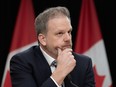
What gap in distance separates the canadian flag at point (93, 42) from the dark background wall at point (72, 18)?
0.40ft

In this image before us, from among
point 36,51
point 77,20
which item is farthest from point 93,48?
point 36,51

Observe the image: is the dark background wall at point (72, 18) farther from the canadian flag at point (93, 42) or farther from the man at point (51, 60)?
the man at point (51, 60)

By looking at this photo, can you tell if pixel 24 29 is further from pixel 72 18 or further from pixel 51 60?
pixel 51 60

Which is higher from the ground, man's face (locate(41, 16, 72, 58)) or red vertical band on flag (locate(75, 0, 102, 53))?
man's face (locate(41, 16, 72, 58))

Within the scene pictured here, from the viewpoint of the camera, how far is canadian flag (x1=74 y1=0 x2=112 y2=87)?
414 cm

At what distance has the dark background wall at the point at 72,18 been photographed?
425 centimetres

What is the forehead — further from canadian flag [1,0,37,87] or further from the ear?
canadian flag [1,0,37,87]

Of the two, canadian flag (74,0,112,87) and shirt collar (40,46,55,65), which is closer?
shirt collar (40,46,55,65)

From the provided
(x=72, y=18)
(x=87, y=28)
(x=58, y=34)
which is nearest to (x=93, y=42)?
(x=87, y=28)

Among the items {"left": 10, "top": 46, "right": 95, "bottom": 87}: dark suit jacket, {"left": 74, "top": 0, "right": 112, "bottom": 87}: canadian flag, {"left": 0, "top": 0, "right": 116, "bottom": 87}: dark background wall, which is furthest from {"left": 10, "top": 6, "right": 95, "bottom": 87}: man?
{"left": 0, "top": 0, "right": 116, "bottom": 87}: dark background wall

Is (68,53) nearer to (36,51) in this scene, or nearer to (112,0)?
(36,51)

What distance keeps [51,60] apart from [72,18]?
1977mm

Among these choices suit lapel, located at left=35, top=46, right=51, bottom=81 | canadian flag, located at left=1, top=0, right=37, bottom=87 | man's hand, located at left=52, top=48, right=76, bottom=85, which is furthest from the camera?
canadian flag, located at left=1, top=0, right=37, bottom=87

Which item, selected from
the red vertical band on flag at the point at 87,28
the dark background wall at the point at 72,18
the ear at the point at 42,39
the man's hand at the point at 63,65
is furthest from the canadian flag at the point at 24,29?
the man's hand at the point at 63,65
